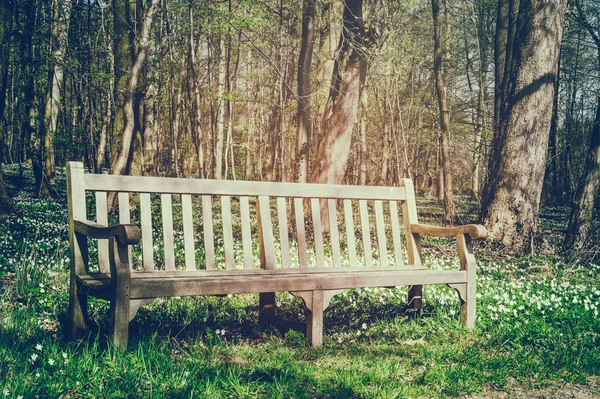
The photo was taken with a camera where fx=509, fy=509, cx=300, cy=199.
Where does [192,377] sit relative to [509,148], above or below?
below

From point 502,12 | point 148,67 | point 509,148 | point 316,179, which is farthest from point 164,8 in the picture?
point 502,12

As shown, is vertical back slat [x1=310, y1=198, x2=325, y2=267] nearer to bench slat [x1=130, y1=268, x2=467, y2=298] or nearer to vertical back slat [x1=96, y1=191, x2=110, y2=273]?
bench slat [x1=130, y1=268, x2=467, y2=298]

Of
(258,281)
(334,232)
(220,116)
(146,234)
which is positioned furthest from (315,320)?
(220,116)

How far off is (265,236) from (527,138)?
18.1ft

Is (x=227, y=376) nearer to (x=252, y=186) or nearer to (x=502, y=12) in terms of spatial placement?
(x=252, y=186)

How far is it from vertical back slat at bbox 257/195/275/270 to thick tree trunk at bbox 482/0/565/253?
16.6 feet

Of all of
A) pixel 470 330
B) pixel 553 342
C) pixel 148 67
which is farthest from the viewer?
pixel 148 67

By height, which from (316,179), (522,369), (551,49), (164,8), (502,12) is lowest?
(522,369)

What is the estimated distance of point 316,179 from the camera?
923 cm

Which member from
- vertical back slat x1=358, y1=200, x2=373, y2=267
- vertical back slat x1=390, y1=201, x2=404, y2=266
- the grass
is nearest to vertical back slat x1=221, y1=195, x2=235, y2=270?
the grass

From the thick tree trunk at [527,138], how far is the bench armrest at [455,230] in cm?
389

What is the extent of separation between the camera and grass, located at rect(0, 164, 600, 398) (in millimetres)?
2725

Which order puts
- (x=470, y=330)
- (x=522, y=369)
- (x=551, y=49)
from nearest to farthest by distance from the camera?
(x=522, y=369) → (x=470, y=330) → (x=551, y=49)

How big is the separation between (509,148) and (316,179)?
3267mm
